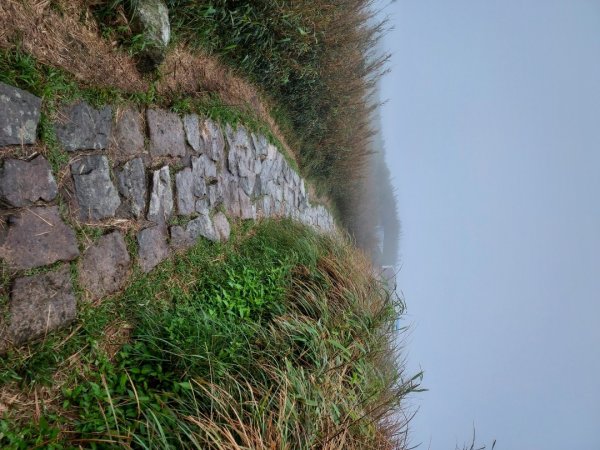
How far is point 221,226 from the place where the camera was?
10.7 ft

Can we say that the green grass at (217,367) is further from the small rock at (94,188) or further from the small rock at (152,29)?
the small rock at (152,29)

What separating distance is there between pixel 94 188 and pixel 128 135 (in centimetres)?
46

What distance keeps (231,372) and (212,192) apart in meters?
1.64

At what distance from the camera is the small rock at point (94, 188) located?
193cm

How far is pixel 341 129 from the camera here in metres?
7.18

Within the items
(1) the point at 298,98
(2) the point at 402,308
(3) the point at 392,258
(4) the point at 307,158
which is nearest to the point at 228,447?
(2) the point at 402,308

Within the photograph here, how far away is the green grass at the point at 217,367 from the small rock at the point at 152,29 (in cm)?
143

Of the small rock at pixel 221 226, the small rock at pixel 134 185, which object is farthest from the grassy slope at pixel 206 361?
the small rock at pixel 134 185

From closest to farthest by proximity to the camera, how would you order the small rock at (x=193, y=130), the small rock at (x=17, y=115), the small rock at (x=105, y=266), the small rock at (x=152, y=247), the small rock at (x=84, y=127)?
the small rock at (x=17, y=115) < the small rock at (x=84, y=127) < the small rock at (x=105, y=266) < the small rock at (x=152, y=247) < the small rock at (x=193, y=130)

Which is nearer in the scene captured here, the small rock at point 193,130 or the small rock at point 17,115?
the small rock at point 17,115

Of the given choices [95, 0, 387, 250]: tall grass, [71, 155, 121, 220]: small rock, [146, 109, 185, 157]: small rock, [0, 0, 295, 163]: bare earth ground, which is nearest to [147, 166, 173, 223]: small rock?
[146, 109, 185, 157]: small rock

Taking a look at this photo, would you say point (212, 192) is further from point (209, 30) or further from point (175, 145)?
point (209, 30)

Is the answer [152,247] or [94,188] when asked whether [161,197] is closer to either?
[152,247]

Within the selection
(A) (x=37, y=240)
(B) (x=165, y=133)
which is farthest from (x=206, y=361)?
(B) (x=165, y=133)
